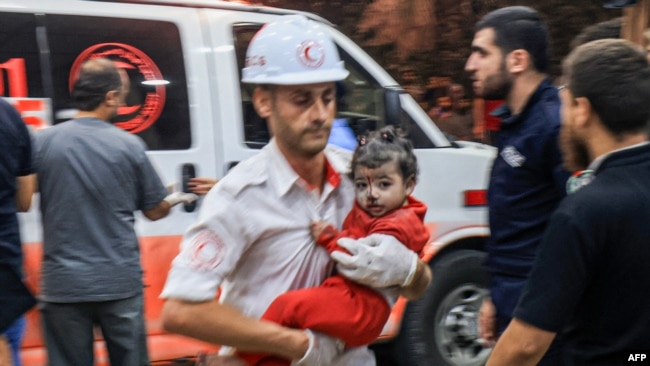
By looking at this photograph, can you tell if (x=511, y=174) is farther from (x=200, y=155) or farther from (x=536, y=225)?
(x=200, y=155)

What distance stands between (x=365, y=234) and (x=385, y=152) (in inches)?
10.6

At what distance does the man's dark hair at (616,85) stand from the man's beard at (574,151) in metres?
0.13

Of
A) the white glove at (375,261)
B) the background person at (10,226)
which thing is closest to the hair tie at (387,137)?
the white glove at (375,261)

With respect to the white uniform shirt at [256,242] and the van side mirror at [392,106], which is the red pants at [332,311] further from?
the van side mirror at [392,106]

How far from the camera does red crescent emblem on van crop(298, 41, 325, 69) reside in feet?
7.57

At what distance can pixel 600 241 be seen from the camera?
221 centimetres

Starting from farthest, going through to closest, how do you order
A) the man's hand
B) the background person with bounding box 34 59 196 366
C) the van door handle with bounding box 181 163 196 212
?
the van door handle with bounding box 181 163 196 212 → the background person with bounding box 34 59 196 366 → the man's hand

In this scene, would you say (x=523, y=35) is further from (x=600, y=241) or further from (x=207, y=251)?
(x=207, y=251)

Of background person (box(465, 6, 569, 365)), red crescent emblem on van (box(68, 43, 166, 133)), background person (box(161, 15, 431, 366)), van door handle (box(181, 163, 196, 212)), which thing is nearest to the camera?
background person (box(161, 15, 431, 366))

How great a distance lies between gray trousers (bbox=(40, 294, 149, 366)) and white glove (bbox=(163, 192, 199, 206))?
1.62 feet

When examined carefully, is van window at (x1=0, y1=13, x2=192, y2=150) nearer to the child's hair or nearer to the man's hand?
the man's hand

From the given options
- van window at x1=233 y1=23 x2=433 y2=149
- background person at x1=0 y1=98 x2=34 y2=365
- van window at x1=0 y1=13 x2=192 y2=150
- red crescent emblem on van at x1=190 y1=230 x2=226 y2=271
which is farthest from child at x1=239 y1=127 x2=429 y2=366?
van window at x1=233 y1=23 x2=433 y2=149

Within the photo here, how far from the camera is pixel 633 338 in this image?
2266mm

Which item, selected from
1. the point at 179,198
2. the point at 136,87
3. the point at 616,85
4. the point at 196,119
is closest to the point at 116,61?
the point at 136,87
